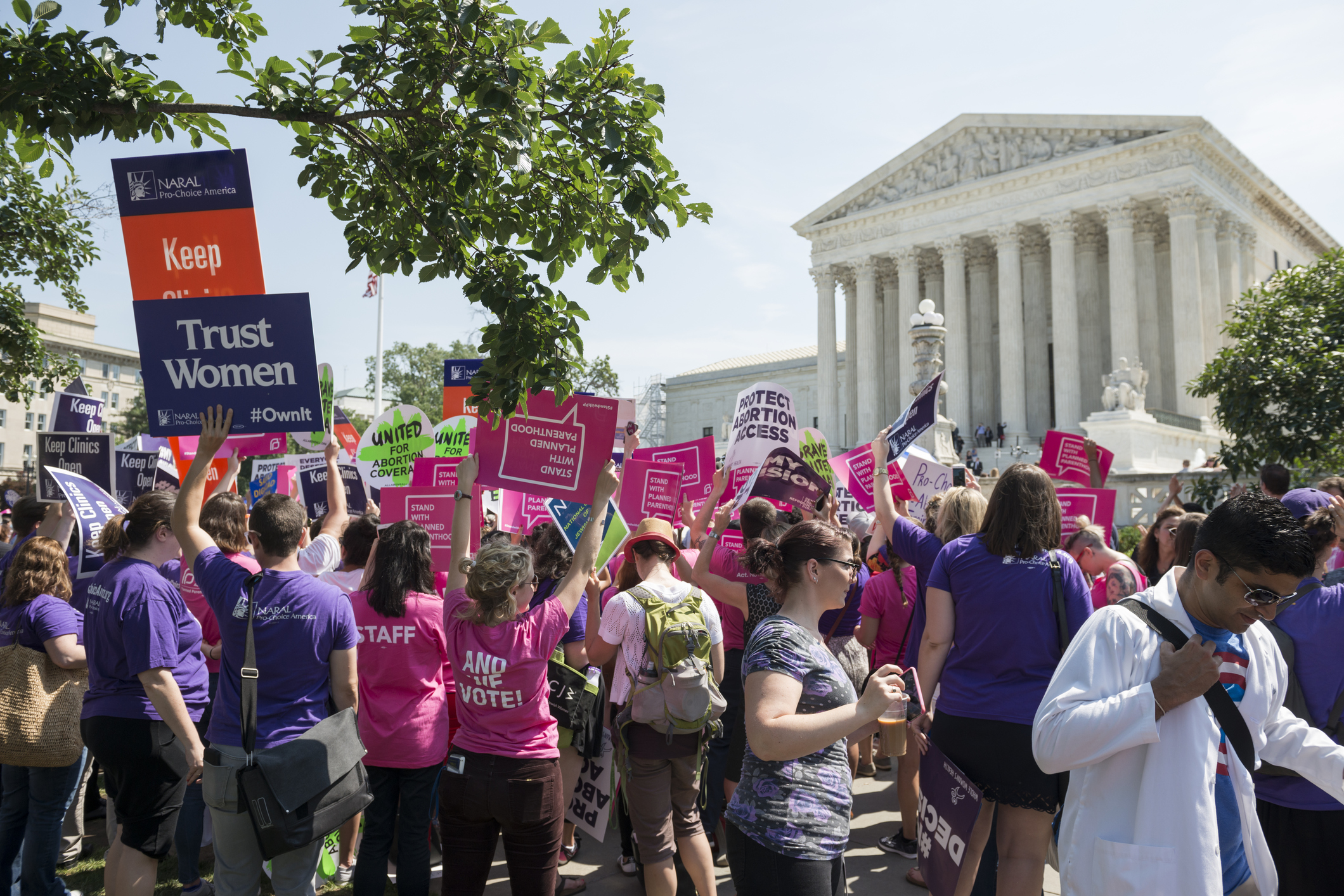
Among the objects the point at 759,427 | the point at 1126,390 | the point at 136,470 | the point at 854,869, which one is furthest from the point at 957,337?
the point at 854,869

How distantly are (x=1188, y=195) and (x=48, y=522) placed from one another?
39.8 meters

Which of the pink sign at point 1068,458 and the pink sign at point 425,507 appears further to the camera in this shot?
the pink sign at point 1068,458

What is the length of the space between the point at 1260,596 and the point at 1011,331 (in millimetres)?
40729

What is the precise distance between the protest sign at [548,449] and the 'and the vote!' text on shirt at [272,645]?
4.66ft

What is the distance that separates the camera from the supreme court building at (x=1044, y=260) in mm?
36438

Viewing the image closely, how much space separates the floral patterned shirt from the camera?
110 inches

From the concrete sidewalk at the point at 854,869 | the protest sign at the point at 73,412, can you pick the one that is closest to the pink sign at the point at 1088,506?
the concrete sidewalk at the point at 854,869

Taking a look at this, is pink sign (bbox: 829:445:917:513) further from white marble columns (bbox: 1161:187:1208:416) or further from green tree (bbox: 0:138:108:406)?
white marble columns (bbox: 1161:187:1208:416)

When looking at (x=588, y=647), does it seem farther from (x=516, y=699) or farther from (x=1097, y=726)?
(x=1097, y=726)

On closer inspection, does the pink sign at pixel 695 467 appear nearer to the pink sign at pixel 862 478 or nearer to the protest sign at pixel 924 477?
the pink sign at pixel 862 478

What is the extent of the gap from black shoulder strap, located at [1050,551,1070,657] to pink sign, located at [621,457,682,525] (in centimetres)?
391

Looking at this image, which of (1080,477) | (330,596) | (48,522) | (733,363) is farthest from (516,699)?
(733,363)

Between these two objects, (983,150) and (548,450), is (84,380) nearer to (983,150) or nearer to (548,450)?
(983,150)

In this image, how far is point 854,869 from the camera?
5.19 metres
